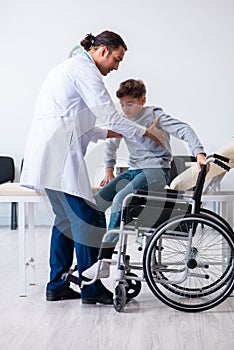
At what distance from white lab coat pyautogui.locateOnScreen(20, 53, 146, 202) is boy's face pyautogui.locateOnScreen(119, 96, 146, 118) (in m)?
0.15

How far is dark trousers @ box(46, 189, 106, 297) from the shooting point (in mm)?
2814

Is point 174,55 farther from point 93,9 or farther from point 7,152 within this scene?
point 7,152

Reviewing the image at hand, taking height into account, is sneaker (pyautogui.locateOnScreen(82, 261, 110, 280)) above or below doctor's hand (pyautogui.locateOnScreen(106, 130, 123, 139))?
below

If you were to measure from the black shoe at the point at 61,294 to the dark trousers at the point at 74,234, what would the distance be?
0.06ft

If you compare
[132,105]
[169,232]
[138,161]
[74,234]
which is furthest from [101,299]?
[132,105]

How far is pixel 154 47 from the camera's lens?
19.9ft

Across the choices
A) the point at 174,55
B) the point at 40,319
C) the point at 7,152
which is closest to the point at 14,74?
the point at 7,152

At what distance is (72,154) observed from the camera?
2807 mm

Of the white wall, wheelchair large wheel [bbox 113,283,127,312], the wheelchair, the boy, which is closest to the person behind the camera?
the wheelchair

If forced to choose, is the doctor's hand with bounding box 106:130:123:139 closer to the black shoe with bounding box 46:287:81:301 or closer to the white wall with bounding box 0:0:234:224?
the black shoe with bounding box 46:287:81:301

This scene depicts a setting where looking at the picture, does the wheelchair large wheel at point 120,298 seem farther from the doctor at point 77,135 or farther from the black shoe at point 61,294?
the black shoe at point 61,294

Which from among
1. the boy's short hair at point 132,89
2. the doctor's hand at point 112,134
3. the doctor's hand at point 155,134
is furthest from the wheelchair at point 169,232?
the boy's short hair at point 132,89

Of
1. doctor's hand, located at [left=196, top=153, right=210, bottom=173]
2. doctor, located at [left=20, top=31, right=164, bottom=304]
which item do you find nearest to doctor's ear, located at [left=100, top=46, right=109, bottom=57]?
doctor, located at [left=20, top=31, right=164, bottom=304]

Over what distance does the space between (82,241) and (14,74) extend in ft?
11.9
